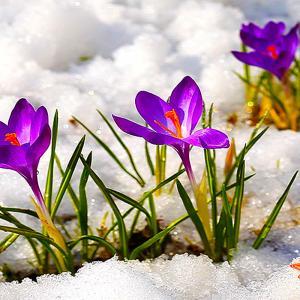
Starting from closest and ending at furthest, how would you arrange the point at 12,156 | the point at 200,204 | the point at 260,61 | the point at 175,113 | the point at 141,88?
the point at 12,156 → the point at 175,113 → the point at 200,204 → the point at 260,61 → the point at 141,88

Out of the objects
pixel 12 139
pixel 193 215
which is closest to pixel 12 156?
pixel 12 139

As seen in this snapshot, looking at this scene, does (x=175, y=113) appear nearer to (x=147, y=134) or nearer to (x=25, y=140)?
(x=147, y=134)

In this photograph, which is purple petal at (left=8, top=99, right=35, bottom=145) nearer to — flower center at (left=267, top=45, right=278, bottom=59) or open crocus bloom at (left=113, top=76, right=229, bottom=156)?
open crocus bloom at (left=113, top=76, right=229, bottom=156)

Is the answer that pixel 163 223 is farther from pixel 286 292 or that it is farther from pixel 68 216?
pixel 286 292

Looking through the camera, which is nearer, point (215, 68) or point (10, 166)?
point (10, 166)

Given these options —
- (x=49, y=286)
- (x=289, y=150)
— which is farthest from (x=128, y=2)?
(x=49, y=286)

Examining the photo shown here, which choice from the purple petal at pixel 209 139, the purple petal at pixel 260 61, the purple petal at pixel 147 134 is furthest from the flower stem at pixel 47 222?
the purple petal at pixel 260 61

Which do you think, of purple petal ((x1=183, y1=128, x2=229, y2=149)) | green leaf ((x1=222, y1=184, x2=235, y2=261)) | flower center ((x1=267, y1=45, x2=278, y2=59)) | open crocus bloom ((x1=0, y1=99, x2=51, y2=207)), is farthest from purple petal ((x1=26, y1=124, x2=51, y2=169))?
flower center ((x1=267, y1=45, x2=278, y2=59))
